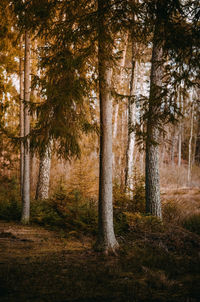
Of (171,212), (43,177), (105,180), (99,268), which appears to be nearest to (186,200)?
(171,212)

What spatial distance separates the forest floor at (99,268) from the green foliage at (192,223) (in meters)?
1.00

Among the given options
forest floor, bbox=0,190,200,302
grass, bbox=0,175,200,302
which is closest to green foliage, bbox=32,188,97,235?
grass, bbox=0,175,200,302

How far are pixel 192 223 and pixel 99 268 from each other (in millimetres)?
3849

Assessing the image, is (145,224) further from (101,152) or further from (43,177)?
(43,177)

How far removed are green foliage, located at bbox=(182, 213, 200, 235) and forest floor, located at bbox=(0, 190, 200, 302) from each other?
1000 mm

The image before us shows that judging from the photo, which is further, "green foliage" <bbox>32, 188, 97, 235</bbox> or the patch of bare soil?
the patch of bare soil

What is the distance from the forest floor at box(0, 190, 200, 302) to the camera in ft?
11.6

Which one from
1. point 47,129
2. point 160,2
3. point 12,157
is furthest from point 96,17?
point 12,157

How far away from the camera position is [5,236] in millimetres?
6375

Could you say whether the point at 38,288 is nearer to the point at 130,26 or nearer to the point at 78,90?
the point at 78,90

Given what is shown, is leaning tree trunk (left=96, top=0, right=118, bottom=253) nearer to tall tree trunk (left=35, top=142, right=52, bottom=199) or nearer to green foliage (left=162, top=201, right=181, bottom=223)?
green foliage (left=162, top=201, right=181, bottom=223)

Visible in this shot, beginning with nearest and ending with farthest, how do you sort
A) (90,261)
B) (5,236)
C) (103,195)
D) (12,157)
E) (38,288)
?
(38,288), (90,261), (103,195), (5,236), (12,157)

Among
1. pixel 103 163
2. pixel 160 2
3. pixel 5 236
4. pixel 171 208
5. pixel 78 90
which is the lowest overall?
pixel 5 236

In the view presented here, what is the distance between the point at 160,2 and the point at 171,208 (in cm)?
591
